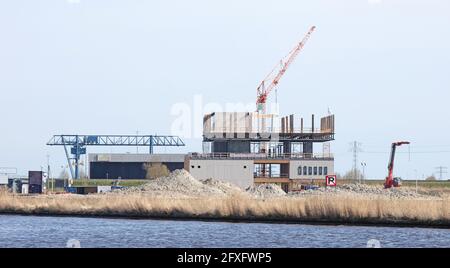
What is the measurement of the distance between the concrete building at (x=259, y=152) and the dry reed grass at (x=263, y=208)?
44440 millimetres

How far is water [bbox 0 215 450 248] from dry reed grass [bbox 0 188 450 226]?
12.8 feet

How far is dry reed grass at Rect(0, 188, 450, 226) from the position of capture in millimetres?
87688

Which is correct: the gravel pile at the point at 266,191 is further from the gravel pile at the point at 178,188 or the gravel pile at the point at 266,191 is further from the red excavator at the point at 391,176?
the red excavator at the point at 391,176

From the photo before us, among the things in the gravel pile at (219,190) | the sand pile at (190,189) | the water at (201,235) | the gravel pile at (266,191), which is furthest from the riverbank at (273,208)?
the water at (201,235)

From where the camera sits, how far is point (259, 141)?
168500mm

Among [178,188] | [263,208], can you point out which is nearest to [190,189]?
[178,188]

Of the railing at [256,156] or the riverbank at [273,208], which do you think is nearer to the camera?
the riverbank at [273,208]

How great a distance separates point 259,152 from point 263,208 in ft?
236

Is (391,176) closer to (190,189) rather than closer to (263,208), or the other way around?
(190,189)

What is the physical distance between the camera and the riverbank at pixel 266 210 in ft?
287

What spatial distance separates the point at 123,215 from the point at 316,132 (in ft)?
231

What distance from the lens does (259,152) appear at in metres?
168

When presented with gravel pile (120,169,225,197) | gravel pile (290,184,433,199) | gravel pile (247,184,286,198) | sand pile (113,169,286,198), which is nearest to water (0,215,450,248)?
gravel pile (290,184,433,199)
